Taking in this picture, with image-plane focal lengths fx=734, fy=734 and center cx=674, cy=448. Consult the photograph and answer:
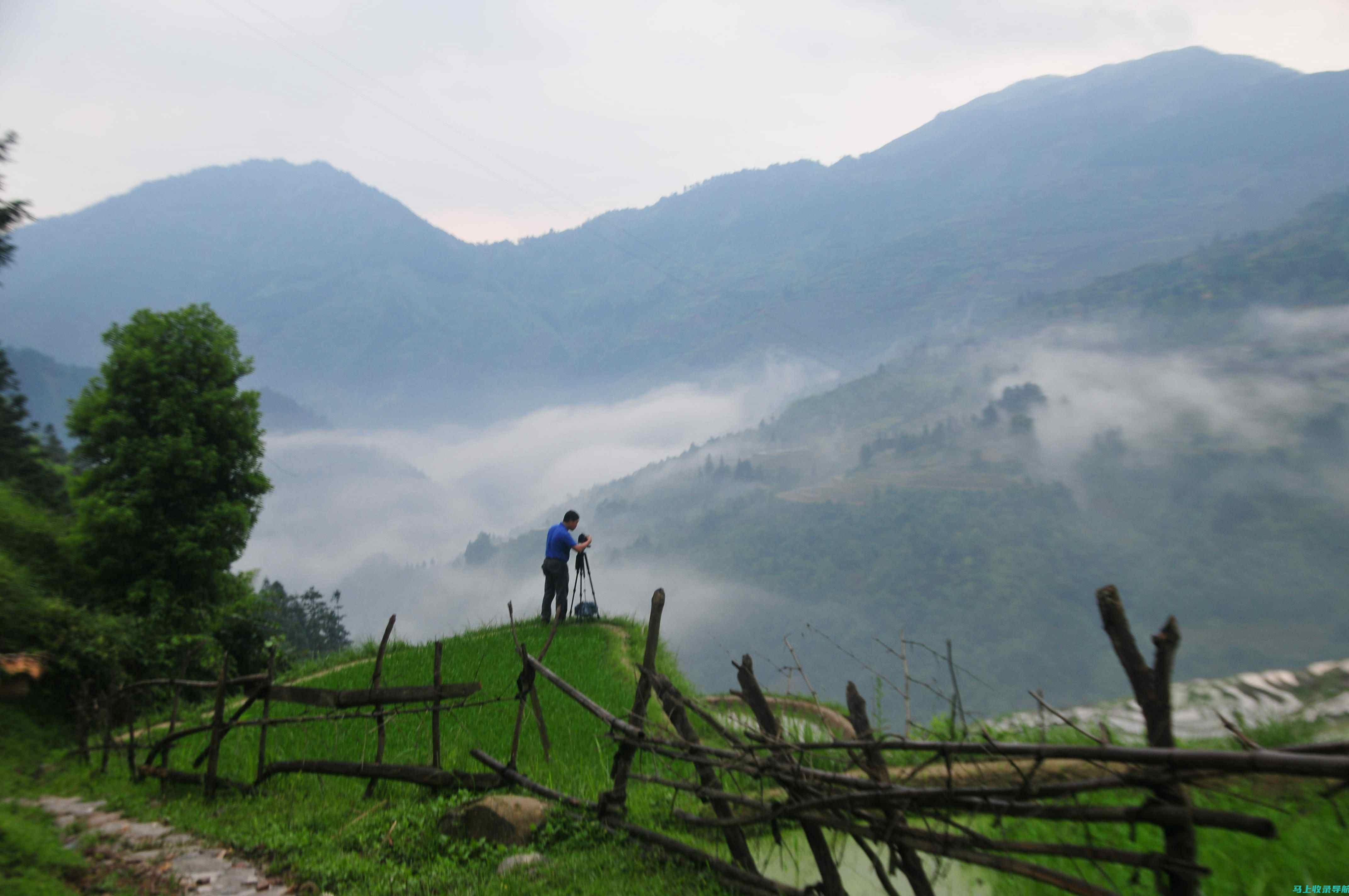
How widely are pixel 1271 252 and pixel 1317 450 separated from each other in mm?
63885

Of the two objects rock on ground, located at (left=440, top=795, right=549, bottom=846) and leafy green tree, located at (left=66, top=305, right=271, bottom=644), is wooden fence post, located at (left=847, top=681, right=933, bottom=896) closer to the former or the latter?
rock on ground, located at (left=440, top=795, right=549, bottom=846)

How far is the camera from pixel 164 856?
622cm

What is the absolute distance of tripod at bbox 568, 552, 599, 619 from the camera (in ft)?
53.6

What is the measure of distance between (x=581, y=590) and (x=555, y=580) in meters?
2.91

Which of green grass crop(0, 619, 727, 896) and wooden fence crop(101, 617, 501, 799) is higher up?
wooden fence crop(101, 617, 501, 799)

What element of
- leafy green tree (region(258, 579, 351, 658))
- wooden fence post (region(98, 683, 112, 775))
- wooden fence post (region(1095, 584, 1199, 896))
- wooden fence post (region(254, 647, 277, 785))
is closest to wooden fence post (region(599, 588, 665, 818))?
wooden fence post (region(1095, 584, 1199, 896))

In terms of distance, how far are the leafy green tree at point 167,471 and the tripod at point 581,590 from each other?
26.9ft

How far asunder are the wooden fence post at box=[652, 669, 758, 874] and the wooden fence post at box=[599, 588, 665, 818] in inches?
8.0

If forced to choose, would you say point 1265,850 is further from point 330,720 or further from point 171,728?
point 171,728

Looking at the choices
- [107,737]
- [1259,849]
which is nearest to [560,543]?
[107,737]

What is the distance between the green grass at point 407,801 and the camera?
17.5ft

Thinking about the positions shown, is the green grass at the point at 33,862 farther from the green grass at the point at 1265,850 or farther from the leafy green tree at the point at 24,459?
the leafy green tree at the point at 24,459

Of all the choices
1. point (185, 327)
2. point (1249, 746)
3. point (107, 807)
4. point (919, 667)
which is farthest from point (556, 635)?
point (919, 667)

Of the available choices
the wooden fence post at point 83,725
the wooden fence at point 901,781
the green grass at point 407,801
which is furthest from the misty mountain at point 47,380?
the wooden fence at point 901,781
